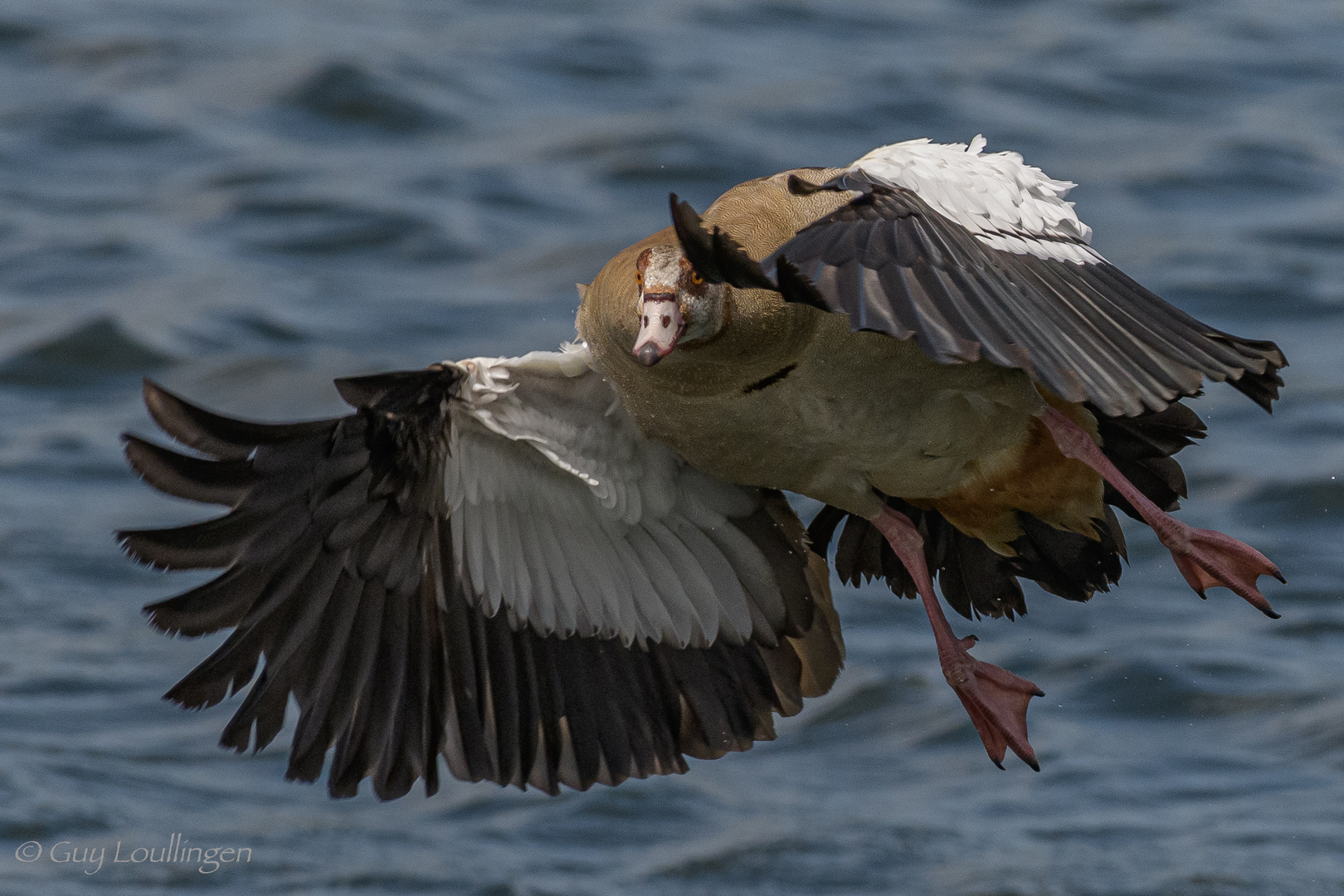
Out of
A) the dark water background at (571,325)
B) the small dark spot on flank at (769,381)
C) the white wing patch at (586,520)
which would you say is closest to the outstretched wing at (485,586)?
the white wing patch at (586,520)

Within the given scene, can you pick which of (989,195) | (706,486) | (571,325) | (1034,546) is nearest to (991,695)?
(1034,546)

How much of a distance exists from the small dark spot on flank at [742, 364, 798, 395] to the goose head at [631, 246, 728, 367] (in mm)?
206

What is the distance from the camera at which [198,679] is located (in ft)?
15.9

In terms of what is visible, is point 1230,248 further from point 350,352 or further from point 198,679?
point 198,679

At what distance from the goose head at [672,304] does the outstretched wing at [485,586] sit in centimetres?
56

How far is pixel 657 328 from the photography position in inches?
169

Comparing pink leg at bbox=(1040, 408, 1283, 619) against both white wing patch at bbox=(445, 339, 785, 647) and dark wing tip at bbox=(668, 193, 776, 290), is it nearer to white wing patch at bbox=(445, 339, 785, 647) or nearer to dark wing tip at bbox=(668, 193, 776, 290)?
white wing patch at bbox=(445, 339, 785, 647)

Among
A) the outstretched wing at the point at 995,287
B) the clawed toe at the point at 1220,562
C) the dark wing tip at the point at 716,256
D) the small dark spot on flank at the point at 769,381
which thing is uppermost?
the dark wing tip at the point at 716,256

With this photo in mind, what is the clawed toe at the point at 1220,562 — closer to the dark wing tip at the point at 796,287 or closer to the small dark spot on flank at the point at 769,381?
the small dark spot on flank at the point at 769,381

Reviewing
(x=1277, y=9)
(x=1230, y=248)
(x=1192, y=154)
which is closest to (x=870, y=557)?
A: (x=1230, y=248)

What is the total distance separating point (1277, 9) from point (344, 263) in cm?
820

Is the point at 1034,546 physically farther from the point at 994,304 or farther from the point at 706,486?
the point at 994,304

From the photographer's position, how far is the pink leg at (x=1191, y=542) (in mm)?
4871

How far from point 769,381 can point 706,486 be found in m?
0.82
